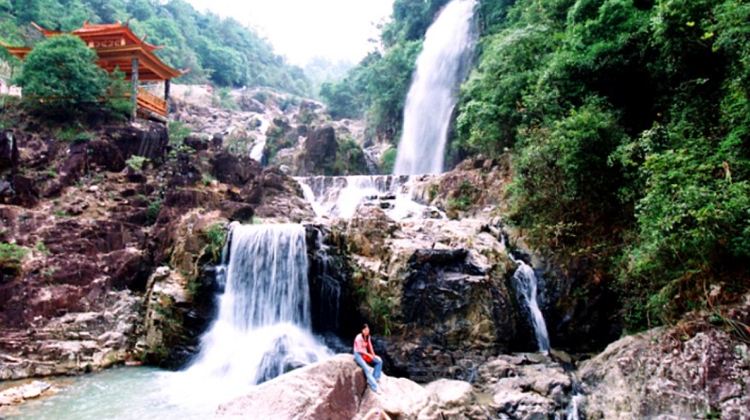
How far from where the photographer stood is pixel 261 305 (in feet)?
37.1

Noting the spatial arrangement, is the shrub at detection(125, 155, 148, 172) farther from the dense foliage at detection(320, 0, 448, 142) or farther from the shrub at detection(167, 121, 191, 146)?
the dense foliage at detection(320, 0, 448, 142)

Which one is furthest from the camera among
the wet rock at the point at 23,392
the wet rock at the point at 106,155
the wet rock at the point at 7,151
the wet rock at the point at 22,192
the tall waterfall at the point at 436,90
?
the tall waterfall at the point at 436,90

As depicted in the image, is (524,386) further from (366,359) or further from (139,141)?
(139,141)

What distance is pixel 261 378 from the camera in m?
9.54

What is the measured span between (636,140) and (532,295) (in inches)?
165

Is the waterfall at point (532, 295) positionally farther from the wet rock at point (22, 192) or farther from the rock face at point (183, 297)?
the wet rock at point (22, 192)

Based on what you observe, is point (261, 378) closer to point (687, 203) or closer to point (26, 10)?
point (687, 203)

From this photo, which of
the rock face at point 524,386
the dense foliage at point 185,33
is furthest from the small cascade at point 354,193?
the dense foliage at point 185,33

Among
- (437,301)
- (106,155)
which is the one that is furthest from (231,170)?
(437,301)

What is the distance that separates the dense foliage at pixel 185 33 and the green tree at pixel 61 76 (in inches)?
401

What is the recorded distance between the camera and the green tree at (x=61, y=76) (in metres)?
14.6

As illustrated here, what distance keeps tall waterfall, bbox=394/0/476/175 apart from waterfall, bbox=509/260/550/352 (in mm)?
10498

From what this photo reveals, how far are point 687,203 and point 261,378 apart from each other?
8.59 meters

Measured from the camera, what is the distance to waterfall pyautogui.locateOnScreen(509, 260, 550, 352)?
33.8ft
